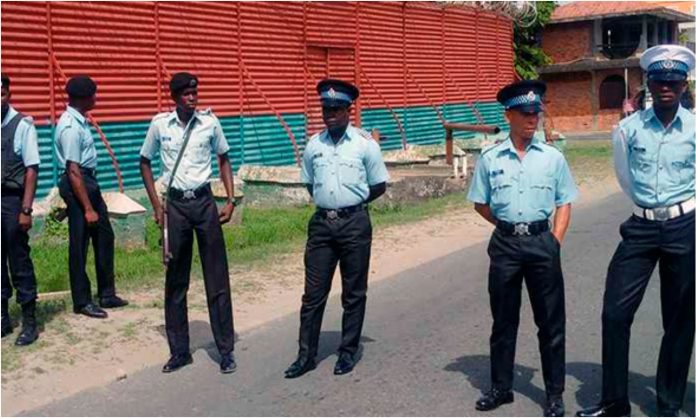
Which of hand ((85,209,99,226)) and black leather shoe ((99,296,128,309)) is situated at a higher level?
hand ((85,209,99,226))

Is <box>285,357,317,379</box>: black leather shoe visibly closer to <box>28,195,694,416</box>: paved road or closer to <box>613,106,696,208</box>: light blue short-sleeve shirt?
<box>28,195,694,416</box>: paved road

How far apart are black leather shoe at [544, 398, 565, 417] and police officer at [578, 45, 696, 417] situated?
11 centimetres

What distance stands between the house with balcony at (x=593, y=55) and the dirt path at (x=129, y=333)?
33.7 m

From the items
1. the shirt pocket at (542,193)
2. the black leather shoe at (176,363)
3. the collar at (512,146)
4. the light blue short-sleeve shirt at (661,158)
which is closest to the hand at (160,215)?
the black leather shoe at (176,363)

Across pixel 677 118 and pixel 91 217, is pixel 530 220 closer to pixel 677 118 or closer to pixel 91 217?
pixel 677 118

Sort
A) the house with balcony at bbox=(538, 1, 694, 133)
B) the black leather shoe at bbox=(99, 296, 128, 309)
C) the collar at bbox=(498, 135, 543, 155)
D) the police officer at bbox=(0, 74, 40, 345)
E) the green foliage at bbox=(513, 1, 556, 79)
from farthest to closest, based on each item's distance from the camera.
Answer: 1. the house with balcony at bbox=(538, 1, 694, 133)
2. the green foliage at bbox=(513, 1, 556, 79)
3. the black leather shoe at bbox=(99, 296, 128, 309)
4. the police officer at bbox=(0, 74, 40, 345)
5. the collar at bbox=(498, 135, 543, 155)

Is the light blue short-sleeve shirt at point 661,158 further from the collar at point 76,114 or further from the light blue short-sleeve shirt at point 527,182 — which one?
the collar at point 76,114

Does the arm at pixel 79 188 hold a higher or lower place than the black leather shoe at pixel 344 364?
higher

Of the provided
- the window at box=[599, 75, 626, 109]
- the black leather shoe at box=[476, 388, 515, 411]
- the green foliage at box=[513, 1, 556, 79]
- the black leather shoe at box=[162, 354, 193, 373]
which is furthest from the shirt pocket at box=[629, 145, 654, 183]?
the window at box=[599, 75, 626, 109]

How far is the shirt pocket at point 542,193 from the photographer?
18.1ft

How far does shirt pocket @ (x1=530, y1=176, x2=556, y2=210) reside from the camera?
5520 millimetres

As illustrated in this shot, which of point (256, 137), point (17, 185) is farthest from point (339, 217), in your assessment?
point (256, 137)

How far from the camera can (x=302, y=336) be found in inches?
266

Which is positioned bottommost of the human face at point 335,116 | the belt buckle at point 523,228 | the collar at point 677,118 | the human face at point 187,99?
the belt buckle at point 523,228
